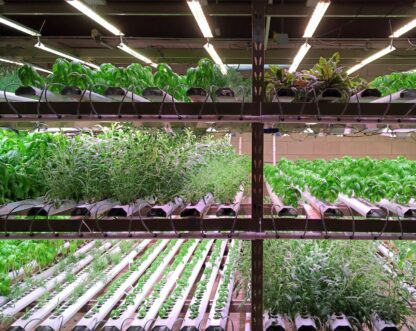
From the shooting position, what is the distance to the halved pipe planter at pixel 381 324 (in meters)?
2.16

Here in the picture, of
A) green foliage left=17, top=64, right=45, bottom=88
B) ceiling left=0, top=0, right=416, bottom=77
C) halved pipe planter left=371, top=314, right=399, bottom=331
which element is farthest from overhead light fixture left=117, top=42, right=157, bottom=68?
halved pipe planter left=371, top=314, right=399, bottom=331

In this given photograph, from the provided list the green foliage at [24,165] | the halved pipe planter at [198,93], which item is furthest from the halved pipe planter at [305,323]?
the green foliage at [24,165]

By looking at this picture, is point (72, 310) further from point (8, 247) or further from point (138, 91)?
point (138, 91)

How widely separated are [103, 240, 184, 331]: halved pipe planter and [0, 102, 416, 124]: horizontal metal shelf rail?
45.8 inches

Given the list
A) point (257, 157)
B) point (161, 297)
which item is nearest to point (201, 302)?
point (161, 297)

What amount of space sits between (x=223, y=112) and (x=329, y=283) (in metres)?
1.20

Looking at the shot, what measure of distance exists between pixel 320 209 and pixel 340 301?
0.60 meters

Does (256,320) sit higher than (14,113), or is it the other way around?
(14,113)

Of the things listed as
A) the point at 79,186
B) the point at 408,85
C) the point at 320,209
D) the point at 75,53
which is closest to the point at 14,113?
the point at 79,186

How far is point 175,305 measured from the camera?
2.48 m

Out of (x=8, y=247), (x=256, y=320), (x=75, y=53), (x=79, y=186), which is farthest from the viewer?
(x=75, y=53)

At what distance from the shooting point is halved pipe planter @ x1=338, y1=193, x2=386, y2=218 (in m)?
2.14

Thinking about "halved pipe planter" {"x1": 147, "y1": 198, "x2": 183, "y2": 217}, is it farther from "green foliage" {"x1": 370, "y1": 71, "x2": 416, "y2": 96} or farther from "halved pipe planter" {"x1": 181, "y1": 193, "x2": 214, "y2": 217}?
"green foliage" {"x1": 370, "y1": 71, "x2": 416, "y2": 96}

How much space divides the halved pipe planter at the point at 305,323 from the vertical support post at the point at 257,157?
20 cm
